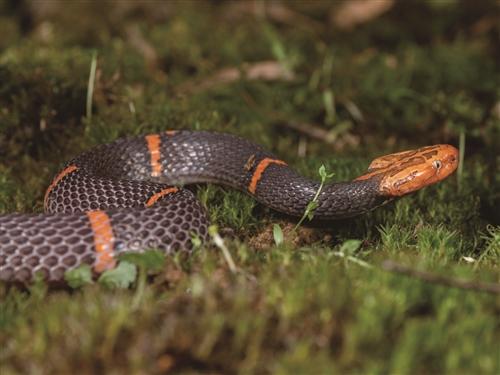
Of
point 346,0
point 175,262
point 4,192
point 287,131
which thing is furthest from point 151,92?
point 346,0

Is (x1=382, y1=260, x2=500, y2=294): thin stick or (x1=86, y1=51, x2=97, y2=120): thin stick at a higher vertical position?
(x1=86, y1=51, x2=97, y2=120): thin stick

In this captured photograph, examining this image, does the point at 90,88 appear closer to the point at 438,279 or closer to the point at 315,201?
the point at 315,201

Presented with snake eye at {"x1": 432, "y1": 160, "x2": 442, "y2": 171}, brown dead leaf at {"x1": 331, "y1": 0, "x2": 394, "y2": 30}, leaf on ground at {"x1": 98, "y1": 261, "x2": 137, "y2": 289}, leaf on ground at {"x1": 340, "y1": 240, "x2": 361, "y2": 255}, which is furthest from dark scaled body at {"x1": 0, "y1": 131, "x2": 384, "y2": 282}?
brown dead leaf at {"x1": 331, "y1": 0, "x2": 394, "y2": 30}

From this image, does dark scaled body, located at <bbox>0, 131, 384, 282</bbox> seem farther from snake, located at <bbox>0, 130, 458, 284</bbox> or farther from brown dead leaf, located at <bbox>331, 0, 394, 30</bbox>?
brown dead leaf, located at <bbox>331, 0, 394, 30</bbox>

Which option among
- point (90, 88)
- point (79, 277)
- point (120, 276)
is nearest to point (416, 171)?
point (120, 276)

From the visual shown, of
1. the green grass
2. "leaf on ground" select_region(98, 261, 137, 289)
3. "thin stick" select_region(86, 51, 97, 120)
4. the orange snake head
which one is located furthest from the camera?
"thin stick" select_region(86, 51, 97, 120)

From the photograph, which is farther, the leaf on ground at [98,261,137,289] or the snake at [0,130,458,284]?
the snake at [0,130,458,284]

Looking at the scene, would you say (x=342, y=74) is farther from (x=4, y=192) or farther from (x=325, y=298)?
(x=325, y=298)

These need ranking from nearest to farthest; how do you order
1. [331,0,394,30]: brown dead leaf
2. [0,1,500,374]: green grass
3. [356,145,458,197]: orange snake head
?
[0,1,500,374]: green grass
[356,145,458,197]: orange snake head
[331,0,394,30]: brown dead leaf
